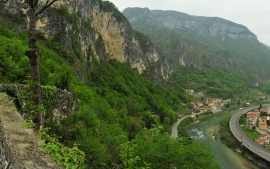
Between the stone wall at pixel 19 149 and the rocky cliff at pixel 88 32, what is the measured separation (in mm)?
22210

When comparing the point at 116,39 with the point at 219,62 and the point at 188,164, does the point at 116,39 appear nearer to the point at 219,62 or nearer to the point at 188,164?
the point at 188,164

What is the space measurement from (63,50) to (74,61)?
3.66m

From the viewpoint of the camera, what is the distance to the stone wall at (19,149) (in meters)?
3.45

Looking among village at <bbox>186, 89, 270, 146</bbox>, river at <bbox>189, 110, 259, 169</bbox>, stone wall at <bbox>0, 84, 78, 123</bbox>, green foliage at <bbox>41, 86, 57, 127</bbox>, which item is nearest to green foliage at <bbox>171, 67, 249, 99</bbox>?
village at <bbox>186, 89, 270, 146</bbox>

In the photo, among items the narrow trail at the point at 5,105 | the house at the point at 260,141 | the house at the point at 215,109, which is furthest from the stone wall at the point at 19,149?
the house at the point at 215,109

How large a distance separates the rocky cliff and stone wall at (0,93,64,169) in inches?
874

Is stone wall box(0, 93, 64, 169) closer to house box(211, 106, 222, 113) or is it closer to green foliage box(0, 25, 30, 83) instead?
green foliage box(0, 25, 30, 83)

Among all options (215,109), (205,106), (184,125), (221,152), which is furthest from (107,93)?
(215,109)

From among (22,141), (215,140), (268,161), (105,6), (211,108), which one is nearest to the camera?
(22,141)

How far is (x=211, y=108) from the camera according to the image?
9956 centimetres

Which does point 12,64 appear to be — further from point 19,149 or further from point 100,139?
point 19,149

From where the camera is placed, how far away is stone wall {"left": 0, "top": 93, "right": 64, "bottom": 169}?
345 cm

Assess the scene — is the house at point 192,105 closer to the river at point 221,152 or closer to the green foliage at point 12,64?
the river at point 221,152

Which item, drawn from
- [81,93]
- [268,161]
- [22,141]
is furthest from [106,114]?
[268,161]
